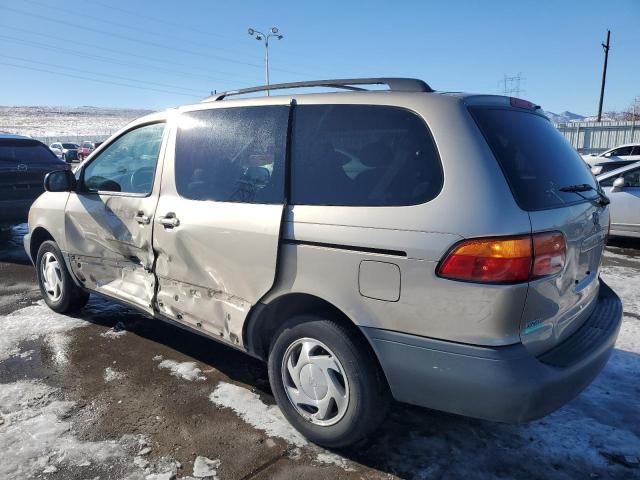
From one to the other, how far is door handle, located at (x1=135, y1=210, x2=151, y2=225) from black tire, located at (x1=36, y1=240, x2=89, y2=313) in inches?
56.5

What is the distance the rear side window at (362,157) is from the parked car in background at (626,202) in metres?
6.52

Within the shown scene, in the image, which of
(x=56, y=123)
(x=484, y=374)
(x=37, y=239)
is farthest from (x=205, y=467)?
(x=56, y=123)

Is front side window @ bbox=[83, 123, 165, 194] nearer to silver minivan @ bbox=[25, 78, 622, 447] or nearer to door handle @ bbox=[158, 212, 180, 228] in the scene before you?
silver minivan @ bbox=[25, 78, 622, 447]

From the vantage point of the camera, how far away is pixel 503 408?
210cm

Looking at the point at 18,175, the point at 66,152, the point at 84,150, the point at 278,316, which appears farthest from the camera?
the point at 84,150

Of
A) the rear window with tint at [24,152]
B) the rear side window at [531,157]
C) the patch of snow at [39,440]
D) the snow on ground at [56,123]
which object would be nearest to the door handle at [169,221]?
the patch of snow at [39,440]

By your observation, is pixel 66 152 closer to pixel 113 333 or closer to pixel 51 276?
pixel 51 276

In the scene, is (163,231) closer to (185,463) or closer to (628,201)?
(185,463)

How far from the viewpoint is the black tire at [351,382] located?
94.9 inches

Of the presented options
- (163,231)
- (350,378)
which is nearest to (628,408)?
(350,378)

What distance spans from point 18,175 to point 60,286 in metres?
3.91

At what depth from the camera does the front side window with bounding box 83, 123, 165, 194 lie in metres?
3.57

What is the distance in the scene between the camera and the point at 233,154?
304cm

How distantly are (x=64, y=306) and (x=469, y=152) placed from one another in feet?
13.5
